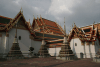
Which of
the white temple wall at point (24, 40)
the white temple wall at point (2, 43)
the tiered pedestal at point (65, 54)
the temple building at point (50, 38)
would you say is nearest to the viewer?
the tiered pedestal at point (65, 54)

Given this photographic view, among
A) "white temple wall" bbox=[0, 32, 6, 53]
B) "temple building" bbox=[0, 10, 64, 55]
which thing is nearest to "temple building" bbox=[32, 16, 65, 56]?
"temple building" bbox=[0, 10, 64, 55]

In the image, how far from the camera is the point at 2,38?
16.7m

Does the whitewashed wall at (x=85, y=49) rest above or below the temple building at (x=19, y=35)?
below

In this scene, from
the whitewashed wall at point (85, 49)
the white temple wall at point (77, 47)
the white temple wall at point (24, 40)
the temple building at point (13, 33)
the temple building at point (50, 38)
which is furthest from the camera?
the temple building at point (50, 38)

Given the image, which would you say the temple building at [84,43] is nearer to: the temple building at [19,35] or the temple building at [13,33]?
the temple building at [19,35]

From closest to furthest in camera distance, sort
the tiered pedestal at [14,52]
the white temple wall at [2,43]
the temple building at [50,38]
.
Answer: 1. the tiered pedestal at [14,52]
2. the white temple wall at [2,43]
3. the temple building at [50,38]

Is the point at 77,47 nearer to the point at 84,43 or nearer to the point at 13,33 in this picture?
the point at 84,43

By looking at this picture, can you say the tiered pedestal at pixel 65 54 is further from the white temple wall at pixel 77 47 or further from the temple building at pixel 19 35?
the temple building at pixel 19 35

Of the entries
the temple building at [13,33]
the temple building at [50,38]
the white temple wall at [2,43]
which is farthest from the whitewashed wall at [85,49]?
the white temple wall at [2,43]

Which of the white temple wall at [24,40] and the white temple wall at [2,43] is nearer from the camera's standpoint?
the white temple wall at [2,43]

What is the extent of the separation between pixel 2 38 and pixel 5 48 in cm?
175

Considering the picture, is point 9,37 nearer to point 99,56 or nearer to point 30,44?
point 30,44

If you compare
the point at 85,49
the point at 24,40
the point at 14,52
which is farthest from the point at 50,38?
the point at 14,52

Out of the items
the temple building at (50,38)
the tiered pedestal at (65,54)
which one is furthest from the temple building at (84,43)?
the temple building at (50,38)
